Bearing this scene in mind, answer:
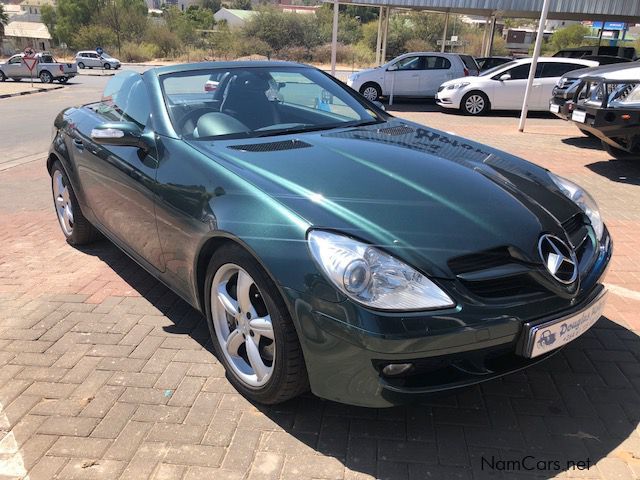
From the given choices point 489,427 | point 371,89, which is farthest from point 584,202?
point 371,89

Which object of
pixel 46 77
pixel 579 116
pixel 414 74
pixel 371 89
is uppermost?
pixel 579 116

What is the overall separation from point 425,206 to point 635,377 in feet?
5.03

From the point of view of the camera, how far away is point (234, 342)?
2666 millimetres

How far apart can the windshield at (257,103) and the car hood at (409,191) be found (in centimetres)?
22

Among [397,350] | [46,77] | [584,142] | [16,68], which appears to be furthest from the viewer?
[16,68]

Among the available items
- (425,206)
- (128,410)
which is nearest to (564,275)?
(425,206)

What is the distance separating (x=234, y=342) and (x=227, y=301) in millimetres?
213

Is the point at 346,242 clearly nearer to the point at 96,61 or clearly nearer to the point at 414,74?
the point at 414,74

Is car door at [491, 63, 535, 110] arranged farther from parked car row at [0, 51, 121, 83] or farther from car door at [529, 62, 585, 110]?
parked car row at [0, 51, 121, 83]

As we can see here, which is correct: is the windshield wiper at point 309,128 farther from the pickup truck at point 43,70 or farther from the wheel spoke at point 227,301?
the pickup truck at point 43,70

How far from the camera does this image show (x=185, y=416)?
2.55 meters

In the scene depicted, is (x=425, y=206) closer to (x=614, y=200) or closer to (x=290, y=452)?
(x=290, y=452)

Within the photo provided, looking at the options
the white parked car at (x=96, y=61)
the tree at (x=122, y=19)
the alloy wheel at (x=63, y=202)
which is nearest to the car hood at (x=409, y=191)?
the alloy wheel at (x=63, y=202)

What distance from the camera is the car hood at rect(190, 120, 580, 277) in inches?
86.4
